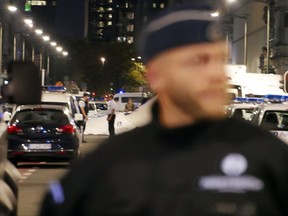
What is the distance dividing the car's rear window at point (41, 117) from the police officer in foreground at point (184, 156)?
19.2m

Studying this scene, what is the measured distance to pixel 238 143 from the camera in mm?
2867

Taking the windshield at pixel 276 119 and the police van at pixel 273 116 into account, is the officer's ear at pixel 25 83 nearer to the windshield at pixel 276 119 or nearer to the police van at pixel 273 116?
the police van at pixel 273 116

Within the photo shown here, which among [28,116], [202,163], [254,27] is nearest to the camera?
[202,163]

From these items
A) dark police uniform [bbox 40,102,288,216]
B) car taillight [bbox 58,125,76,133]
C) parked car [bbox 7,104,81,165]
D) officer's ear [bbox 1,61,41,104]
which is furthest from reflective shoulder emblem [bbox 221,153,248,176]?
car taillight [bbox 58,125,76,133]

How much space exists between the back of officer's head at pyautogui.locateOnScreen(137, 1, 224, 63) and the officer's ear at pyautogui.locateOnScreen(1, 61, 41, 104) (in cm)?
209

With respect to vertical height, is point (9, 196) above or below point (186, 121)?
below

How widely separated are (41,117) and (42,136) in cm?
58

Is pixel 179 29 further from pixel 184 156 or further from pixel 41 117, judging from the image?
pixel 41 117

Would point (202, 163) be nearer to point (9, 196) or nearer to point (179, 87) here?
point (179, 87)

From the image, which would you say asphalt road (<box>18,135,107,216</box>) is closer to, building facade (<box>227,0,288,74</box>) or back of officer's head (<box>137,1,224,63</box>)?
back of officer's head (<box>137,1,224,63</box>)

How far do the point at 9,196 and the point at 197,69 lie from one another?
3278mm

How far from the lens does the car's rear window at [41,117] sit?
22156 mm

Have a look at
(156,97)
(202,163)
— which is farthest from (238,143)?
(156,97)

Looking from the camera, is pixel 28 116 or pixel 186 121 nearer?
pixel 186 121
